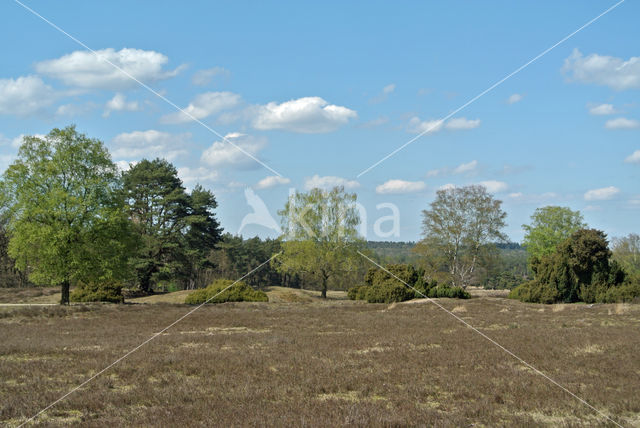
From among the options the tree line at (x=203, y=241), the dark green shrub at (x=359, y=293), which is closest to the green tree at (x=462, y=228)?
the tree line at (x=203, y=241)

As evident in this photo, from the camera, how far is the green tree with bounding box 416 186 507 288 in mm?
55812

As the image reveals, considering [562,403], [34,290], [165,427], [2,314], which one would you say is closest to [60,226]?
[2,314]

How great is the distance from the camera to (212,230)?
209 feet

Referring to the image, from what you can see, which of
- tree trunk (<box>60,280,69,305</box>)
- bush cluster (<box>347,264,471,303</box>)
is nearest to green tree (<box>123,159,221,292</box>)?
tree trunk (<box>60,280,69,305</box>)

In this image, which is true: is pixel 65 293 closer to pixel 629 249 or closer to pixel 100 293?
pixel 100 293

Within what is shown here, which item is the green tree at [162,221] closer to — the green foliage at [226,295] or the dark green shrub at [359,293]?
the green foliage at [226,295]

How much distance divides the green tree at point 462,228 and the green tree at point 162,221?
982 inches

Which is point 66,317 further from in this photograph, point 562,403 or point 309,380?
point 562,403

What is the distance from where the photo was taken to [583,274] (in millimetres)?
33625

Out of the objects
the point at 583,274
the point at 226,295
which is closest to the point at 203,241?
the point at 226,295

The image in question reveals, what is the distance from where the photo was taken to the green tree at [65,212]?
31.6 m

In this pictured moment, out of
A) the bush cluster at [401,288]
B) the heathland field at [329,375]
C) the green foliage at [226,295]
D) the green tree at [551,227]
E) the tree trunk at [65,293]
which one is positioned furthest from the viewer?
the green tree at [551,227]

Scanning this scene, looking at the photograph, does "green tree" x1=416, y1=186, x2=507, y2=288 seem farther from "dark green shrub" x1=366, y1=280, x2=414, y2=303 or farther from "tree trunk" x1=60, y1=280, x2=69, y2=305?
"tree trunk" x1=60, y1=280, x2=69, y2=305

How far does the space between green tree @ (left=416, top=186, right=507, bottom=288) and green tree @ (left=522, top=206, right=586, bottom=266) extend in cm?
1379
